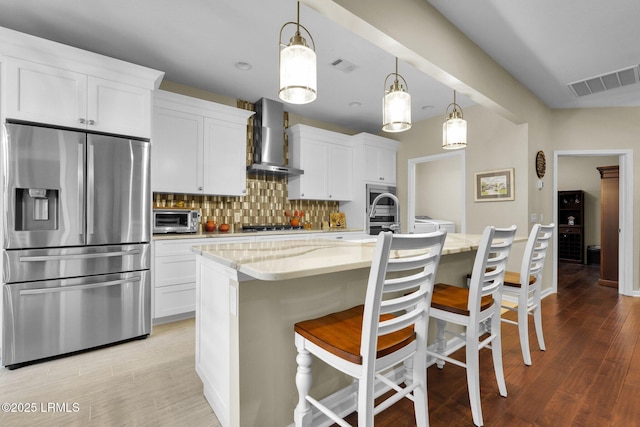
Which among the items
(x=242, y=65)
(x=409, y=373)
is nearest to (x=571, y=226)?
(x=409, y=373)

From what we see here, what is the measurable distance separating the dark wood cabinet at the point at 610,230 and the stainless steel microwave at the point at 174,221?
5896 mm

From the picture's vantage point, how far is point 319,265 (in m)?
1.16

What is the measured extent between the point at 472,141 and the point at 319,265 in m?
4.01

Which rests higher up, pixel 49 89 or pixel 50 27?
pixel 50 27

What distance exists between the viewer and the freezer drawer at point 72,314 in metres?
2.17

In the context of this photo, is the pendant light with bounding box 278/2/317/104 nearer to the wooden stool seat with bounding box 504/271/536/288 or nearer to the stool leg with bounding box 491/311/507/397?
the stool leg with bounding box 491/311/507/397

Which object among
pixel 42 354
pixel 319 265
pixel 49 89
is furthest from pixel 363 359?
pixel 49 89

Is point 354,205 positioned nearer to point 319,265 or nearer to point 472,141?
point 472,141

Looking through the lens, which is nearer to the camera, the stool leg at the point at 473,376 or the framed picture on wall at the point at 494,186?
the stool leg at the point at 473,376

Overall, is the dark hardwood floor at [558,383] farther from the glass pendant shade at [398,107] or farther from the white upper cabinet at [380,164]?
the white upper cabinet at [380,164]

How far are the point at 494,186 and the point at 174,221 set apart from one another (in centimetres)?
395

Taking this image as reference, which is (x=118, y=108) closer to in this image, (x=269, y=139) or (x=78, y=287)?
(x=78, y=287)

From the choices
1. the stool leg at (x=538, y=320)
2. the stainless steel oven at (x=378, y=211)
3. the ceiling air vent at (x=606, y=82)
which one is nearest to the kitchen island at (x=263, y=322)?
the stool leg at (x=538, y=320)

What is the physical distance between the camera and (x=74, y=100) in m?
2.38
